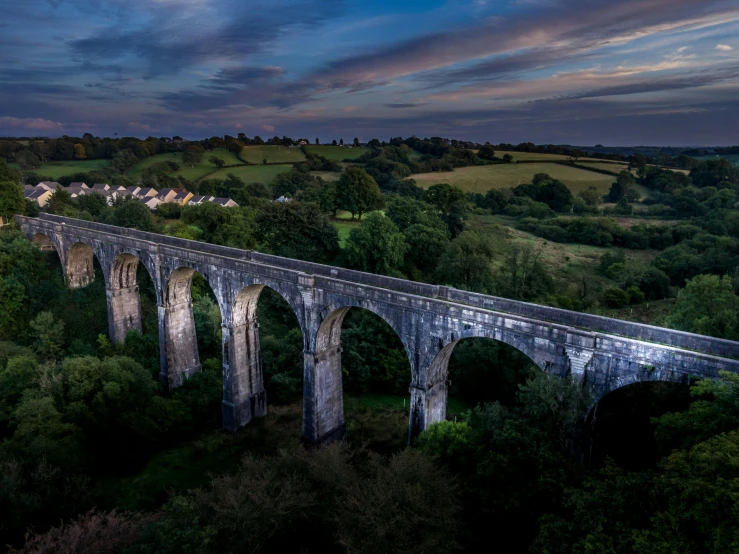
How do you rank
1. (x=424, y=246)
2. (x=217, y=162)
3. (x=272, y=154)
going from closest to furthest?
(x=424, y=246) → (x=217, y=162) → (x=272, y=154)

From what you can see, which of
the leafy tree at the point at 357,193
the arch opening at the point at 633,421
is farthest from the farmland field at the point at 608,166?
the arch opening at the point at 633,421

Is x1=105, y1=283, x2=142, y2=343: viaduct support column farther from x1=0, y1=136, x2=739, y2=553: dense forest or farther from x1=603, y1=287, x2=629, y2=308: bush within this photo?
x1=603, y1=287, x2=629, y2=308: bush

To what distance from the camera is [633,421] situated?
946 inches

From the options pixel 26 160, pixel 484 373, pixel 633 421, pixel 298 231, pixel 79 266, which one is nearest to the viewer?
pixel 633 421

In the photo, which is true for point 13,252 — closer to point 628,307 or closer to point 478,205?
point 628,307

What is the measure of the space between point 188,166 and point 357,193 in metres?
69.7

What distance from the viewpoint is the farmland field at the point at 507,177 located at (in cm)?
9138

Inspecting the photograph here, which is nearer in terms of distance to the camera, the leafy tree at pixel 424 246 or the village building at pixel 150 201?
the leafy tree at pixel 424 246

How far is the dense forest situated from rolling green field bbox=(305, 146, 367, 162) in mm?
54450

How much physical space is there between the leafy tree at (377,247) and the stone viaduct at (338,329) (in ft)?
55.7

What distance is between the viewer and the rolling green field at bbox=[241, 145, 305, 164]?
121 m

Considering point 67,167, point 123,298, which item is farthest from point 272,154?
point 123,298

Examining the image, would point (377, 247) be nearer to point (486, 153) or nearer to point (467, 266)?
point (467, 266)

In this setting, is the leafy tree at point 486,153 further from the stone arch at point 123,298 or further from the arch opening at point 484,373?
the stone arch at point 123,298
